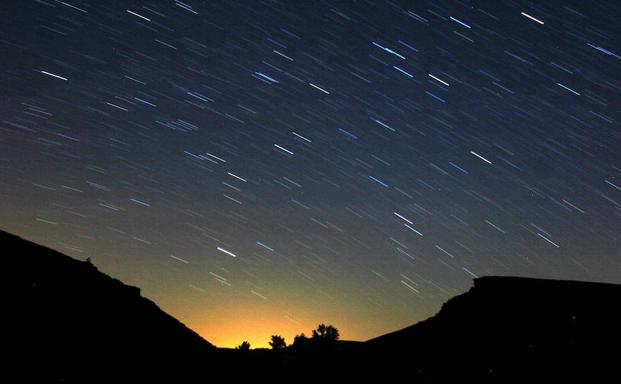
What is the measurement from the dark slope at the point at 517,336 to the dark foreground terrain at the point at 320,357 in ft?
0.08

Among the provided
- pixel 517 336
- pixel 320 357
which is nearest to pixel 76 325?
pixel 320 357

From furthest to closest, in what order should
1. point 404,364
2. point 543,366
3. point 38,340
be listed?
point 404,364 < point 543,366 < point 38,340

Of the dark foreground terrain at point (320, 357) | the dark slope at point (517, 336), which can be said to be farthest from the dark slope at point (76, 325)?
the dark slope at point (517, 336)

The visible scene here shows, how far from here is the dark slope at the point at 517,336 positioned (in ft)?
45.4

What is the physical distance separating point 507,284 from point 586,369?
3.06 metres

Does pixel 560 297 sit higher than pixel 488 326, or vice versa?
pixel 560 297

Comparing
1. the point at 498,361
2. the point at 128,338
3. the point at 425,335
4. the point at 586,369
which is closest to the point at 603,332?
the point at 586,369

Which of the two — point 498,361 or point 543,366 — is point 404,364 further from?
point 543,366

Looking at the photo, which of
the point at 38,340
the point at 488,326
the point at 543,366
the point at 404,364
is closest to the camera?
the point at 38,340

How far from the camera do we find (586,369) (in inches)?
536

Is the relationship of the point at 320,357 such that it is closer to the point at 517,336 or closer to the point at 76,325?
the point at 517,336

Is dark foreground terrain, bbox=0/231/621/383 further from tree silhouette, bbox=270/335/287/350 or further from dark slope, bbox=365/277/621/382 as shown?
tree silhouette, bbox=270/335/287/350

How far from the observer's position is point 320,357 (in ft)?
60.7

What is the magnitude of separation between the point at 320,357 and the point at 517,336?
6555 mm
